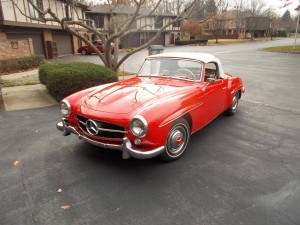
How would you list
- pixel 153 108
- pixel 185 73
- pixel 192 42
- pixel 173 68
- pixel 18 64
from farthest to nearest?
pixel 192 42 < pixel 18 64 < pixel 173 68 < pixel 185 73 < pixel 153 108

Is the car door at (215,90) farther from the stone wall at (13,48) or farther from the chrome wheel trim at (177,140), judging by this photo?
the stone wall at (13,48)

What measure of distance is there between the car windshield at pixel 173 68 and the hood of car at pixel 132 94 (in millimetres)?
182

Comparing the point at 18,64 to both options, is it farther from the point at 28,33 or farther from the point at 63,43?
the point at 63,43

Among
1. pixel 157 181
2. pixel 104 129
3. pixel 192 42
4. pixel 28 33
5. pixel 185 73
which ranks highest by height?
pixel 28 33

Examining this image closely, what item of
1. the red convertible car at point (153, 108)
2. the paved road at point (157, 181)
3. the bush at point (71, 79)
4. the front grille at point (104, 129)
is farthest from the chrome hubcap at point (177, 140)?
the bush at point (71, 79)

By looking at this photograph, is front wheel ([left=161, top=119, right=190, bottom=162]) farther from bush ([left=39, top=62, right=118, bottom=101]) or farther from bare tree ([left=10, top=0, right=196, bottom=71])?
bare tree ([left=10, top=0, right=196, bottom=71])

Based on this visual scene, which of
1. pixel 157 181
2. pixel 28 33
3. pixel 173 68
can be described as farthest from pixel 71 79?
pixel 28 33

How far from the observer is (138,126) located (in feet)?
10.4

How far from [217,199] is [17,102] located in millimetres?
6473

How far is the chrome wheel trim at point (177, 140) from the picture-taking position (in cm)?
364

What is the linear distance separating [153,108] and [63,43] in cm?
2505

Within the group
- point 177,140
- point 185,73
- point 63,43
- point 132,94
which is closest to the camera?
point 177,140

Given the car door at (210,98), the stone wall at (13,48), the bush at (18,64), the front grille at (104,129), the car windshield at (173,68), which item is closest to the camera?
the front grille at (104,129)

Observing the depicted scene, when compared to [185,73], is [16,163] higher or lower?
lower
